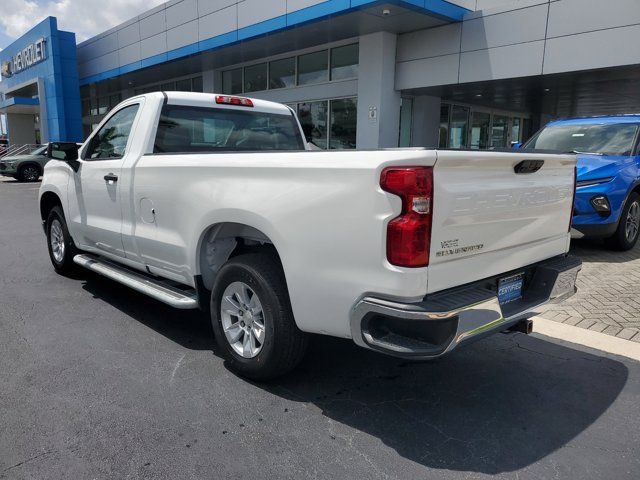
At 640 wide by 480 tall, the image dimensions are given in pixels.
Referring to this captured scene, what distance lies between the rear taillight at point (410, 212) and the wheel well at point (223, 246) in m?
1.15

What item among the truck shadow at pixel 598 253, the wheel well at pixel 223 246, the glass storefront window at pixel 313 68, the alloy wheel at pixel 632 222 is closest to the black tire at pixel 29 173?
the glass storefront window at pixel 313 68

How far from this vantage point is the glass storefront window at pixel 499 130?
67.7ft

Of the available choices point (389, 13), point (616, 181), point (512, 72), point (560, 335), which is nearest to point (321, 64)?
point (389, 13)

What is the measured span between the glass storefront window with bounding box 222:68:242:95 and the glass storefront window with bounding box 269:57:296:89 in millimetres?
2149

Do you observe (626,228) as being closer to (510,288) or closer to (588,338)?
(588,338)

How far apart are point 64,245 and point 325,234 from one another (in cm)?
435

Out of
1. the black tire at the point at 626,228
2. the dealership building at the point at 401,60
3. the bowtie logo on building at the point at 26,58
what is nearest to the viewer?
the black tire at the point at 626,228

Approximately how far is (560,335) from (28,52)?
35.1 meters

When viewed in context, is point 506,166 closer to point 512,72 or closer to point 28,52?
point 512,72

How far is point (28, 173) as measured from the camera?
22.1 meters

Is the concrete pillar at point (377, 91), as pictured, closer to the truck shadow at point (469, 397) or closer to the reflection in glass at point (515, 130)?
the reflection in glass at point (515, 130)

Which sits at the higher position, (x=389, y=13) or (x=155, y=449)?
(x=389, y=13)

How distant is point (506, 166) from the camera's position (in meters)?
2.92

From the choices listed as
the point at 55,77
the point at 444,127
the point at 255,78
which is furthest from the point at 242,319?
the point at 55,77
